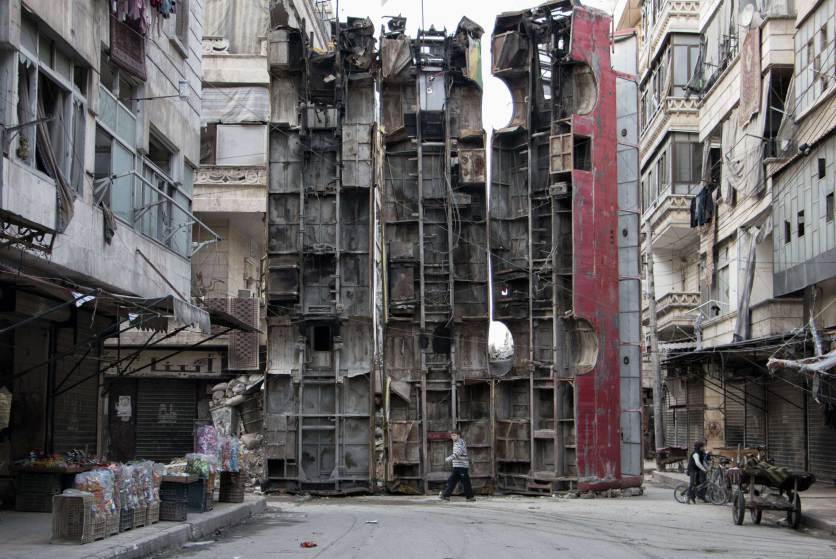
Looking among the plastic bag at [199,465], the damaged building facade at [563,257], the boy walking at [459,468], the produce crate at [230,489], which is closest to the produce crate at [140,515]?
the plastic bag at [199,465]

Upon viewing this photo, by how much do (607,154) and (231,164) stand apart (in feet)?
40.9

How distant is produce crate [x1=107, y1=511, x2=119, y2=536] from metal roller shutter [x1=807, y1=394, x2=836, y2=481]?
17.6 meters

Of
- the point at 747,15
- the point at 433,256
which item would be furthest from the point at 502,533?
the point at 747,15

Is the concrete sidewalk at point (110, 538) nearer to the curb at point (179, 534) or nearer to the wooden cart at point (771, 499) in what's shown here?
the curb at point (179, 534)

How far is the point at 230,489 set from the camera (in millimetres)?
17969

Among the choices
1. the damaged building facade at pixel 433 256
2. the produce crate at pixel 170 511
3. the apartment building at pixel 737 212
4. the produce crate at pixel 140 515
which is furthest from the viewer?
the apartment building at pixel 737 212

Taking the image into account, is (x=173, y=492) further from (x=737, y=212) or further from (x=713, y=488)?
(x=737, y=212)

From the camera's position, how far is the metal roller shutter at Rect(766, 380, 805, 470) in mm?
27359

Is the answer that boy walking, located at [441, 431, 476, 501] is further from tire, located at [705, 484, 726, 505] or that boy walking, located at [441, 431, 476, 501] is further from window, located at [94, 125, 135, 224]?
window, located at [94, 125, 135, 224]

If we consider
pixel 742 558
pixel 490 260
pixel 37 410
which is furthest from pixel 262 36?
pixel 742 558

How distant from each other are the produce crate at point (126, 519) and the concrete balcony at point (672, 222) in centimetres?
2629

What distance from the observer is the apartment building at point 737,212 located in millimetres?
24516

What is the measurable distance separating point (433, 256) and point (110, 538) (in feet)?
44.4

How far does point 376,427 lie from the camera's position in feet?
80.3
